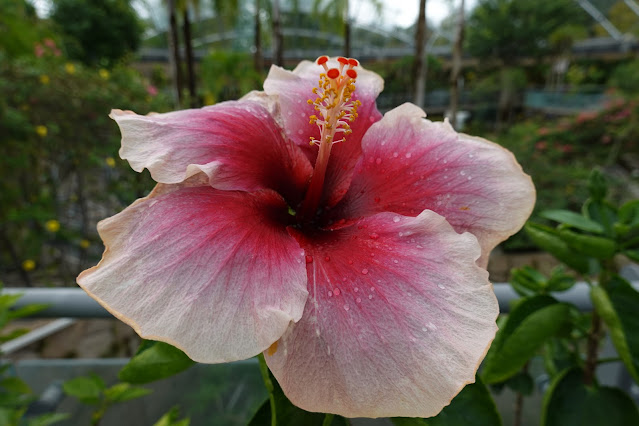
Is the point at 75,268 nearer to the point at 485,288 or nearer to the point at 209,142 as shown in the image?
the point at 209,142

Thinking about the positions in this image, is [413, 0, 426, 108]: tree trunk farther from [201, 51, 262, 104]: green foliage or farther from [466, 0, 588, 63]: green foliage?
[466, 0, 588, 63]: green foliage

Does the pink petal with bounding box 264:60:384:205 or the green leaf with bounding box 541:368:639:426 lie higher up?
the pink petal with bounding box 264:60:384:205

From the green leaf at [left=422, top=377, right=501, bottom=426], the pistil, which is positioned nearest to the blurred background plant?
the green leaf at [left=422, top=377, right=501, bottom=426]

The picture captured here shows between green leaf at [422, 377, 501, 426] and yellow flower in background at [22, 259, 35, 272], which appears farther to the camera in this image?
yellow flower in background at [22, 259, 35, 272]

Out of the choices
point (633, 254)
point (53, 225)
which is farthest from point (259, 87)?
point (633, 254)

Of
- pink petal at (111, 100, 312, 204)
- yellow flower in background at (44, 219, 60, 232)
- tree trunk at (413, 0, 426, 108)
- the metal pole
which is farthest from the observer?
tree trunk at (413, 0, 426, 108)

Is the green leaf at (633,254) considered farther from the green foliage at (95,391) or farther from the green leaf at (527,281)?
the green foliage at (95,391)

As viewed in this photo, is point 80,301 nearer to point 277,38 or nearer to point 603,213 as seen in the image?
point 603,213
